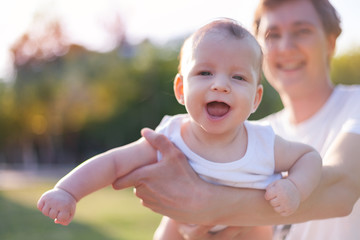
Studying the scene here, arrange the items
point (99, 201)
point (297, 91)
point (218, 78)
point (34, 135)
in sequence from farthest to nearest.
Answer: point (34, 135), point (99, 201), point (297, 91), point (218, 78)

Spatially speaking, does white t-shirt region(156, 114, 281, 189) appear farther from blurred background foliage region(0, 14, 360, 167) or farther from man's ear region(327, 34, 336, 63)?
blurred background foliage region(0, 14, 360, 167)

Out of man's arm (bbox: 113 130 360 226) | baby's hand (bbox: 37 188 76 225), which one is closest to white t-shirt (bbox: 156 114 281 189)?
man's arm (bbox: 113 130 360 226)

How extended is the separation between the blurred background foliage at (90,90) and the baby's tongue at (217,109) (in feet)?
76.3

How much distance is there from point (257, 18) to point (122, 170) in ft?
5.72

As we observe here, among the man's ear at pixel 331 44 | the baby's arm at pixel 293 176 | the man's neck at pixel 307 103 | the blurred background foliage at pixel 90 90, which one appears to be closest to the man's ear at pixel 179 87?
the baby's arm at pixel 293 176

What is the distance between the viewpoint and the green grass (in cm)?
891

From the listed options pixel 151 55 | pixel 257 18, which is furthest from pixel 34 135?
pixel 257 18

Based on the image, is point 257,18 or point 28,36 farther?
point 28,36

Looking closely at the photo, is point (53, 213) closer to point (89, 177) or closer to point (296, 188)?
point (89, 177)

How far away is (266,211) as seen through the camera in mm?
2254

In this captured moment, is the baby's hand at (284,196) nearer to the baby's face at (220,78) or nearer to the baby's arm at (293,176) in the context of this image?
the baby's arm at (293,176)

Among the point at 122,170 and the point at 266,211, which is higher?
the point at 122,170

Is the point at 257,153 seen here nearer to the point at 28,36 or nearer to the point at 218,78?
the point at 218,78

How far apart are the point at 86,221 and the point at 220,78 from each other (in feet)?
29.8
